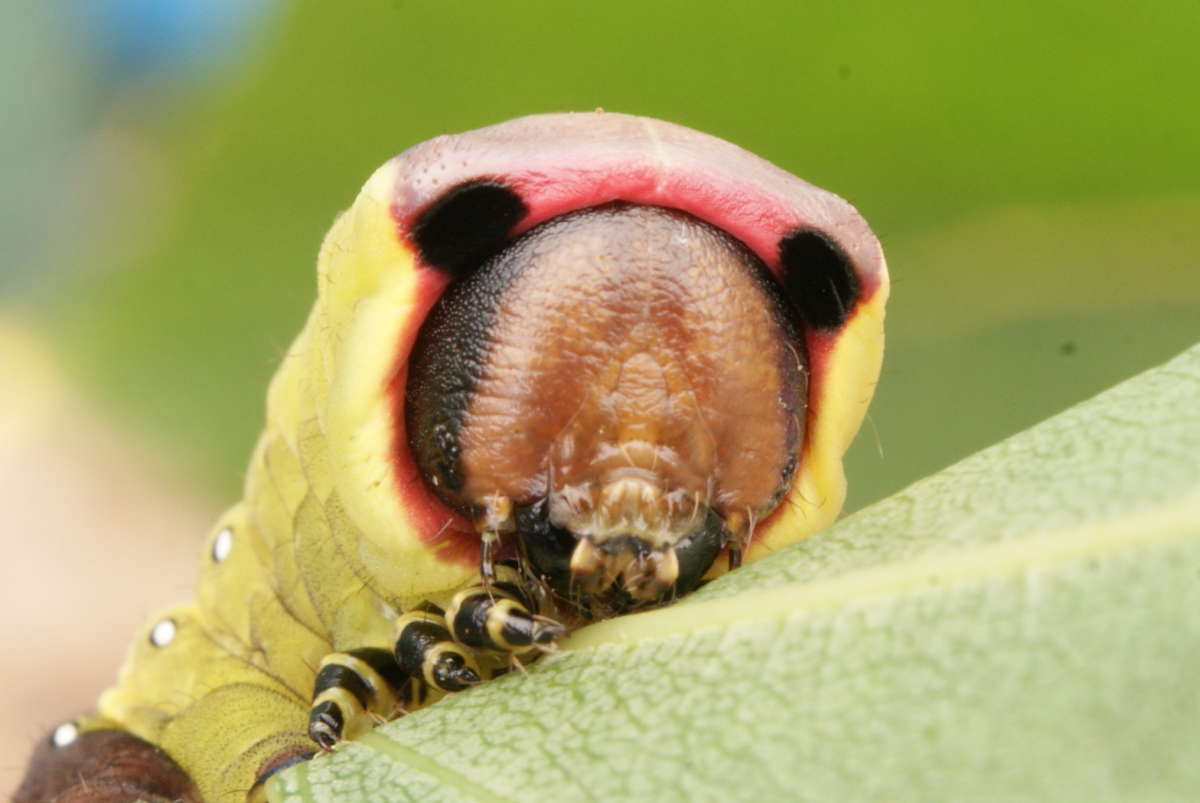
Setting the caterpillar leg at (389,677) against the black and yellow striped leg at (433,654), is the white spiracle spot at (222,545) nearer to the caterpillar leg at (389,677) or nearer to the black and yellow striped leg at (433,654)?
the caterpillar leg at (389,677)

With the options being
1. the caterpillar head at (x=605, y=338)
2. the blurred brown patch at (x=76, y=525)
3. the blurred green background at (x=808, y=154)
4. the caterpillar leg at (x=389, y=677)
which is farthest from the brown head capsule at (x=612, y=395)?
the blurred brown patch at (x=76, y=525)

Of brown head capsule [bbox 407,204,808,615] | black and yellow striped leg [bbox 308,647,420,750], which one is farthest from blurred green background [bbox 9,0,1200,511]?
brown head capsule [bbox 407,204,808,615]

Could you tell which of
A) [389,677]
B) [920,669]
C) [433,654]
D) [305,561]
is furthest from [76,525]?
[920,669]

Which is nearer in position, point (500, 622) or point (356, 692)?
point (500, 622)

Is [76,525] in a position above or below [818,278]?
below

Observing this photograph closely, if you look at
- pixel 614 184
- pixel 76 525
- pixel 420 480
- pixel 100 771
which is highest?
pixel 614 184

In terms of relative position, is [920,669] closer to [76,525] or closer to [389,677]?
[389,677]

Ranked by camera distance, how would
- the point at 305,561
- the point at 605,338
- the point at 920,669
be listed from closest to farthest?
the point at 920,669, the point at 605,338, the point at 305,561
